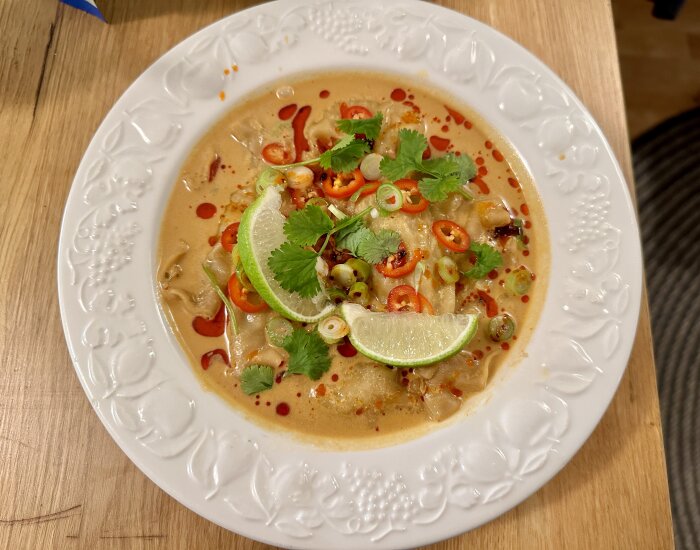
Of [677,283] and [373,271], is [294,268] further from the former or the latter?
[677,283]

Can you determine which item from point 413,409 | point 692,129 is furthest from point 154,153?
point 692,129

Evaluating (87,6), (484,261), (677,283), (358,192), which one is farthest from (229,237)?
(677,283)

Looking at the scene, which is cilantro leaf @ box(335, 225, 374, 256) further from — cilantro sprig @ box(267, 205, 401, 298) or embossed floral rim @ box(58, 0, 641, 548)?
embossed floral rim @ box(58, 0, 641, 548)

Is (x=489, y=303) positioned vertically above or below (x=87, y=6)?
below

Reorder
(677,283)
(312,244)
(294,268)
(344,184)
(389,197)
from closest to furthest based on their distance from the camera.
Result: 1. (294,268)
2. (312,244)
3. (389,197)
4. (344,184)
5. (677,283)

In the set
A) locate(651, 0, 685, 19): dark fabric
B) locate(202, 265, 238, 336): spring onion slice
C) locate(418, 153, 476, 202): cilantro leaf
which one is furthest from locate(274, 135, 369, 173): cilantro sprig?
locate(651, 0, 685, 19): dark fabric
